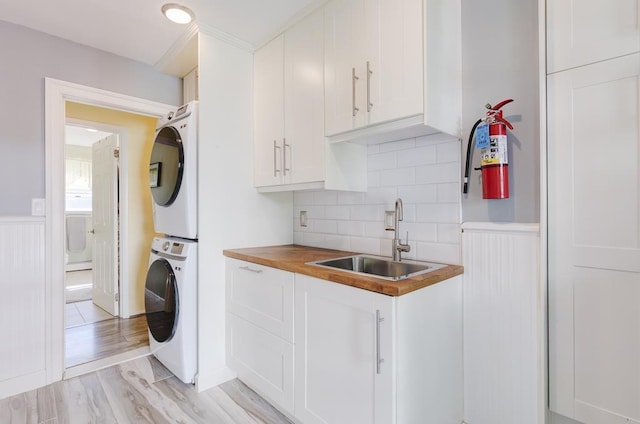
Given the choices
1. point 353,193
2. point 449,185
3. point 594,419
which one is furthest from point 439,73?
point 594,419

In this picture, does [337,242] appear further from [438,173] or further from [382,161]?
[438,173]

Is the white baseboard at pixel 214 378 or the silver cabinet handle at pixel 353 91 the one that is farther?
the white baseboard at pixel 214 378

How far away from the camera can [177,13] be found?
1.89 m

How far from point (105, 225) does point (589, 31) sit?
4.27 meters

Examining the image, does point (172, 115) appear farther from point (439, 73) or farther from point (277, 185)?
point (439, 73)

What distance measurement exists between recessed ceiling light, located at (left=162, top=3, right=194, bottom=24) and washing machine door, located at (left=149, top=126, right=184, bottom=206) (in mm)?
660

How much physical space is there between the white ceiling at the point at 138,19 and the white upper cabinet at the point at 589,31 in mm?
1200

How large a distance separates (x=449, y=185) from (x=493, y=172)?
264 millimetres

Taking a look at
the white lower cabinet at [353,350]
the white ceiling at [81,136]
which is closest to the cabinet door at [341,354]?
the white lower cabinet at [353,350]

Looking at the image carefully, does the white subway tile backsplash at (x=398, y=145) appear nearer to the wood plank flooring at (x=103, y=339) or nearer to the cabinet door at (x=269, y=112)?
the cabinet door at (x=269, y=112)

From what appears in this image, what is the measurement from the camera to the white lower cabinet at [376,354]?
47.9 inches

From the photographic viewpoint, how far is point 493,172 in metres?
1.42

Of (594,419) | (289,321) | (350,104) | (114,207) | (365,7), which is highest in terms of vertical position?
(365,7)

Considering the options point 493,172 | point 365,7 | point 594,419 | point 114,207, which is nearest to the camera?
point 594,419
